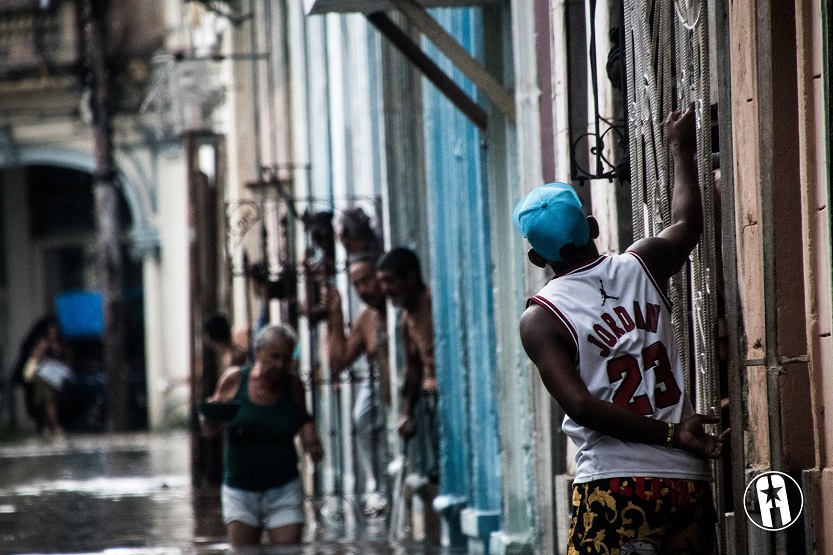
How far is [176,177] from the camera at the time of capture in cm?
3025

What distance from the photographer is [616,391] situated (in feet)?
14.8

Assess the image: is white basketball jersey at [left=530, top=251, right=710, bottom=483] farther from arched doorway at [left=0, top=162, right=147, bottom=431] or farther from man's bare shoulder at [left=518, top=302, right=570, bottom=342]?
arched doorway at [left=0, top=162, right=147, bottom=431]

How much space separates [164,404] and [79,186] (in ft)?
20.3

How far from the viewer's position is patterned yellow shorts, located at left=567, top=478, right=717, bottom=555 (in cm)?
443

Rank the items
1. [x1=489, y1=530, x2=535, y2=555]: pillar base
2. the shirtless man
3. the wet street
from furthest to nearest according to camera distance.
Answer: the shirtless man, the wet street, [x1=489, y1=530, x2=535, y2=555]: pillar base

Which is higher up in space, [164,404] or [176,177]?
[176,177]

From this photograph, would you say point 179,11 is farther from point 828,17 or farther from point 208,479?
point 828,17

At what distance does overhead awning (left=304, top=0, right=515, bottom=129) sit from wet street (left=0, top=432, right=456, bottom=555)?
2591 mm

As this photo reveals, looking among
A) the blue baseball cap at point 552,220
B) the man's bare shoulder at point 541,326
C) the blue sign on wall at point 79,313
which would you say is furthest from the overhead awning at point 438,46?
the blue sign on wall at point 79,313

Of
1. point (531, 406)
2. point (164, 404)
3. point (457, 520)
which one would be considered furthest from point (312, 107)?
point (164, 404)

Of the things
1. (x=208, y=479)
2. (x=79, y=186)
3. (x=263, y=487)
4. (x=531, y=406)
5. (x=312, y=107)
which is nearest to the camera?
(x=531, y=406)
